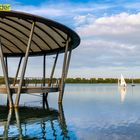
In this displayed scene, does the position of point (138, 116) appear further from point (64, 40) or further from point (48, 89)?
point (64, 40)

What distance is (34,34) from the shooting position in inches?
1582

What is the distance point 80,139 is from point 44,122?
7753 millimetres

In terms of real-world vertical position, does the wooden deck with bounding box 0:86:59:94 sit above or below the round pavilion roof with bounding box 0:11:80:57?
below

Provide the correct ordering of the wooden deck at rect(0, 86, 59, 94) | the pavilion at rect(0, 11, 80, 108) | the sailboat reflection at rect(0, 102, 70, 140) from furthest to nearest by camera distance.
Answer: the wooden deck at rect(0, 86, 59, 94), the pavilion at rect(0, 11, 80, 108), the sailboat reflection at rect(0, 102, 70, 140)

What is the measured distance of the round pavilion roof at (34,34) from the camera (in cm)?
3338

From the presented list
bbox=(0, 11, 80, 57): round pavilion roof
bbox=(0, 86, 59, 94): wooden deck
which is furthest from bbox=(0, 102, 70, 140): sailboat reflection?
bbox=(0, 11, 80, 57): round pavilion roof

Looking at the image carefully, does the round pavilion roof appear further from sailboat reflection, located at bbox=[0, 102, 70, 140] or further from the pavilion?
sailboat reflection, located at bbox=[0, 102, 70, 140]

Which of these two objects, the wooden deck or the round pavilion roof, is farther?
the wooden deck

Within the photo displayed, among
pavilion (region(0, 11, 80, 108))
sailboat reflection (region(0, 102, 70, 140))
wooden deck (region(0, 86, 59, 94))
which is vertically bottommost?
sailboat reflection (region(0, 102, 70, 140))

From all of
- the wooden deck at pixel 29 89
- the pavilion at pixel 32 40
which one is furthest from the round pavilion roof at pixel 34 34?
the wooden deck at pixel 29 89

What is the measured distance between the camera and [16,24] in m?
36.9

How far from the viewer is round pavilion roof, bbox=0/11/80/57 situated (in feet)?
109

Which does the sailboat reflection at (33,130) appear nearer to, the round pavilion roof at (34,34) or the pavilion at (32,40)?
the pavilion at (32,40)

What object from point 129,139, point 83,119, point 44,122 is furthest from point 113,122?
point 129,139
